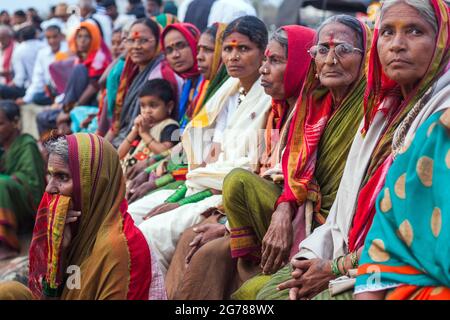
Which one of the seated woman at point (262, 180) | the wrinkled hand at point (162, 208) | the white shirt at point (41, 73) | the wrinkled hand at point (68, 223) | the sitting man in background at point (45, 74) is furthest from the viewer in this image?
the white shirt at point (41, 73)

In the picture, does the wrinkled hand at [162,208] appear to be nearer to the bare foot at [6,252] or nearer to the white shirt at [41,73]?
the bare foot at [6,252]

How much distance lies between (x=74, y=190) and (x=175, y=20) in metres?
4.48

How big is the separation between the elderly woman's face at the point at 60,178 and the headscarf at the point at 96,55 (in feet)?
19.1

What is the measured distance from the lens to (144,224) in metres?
5.18

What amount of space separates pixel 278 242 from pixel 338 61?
95 centimetres

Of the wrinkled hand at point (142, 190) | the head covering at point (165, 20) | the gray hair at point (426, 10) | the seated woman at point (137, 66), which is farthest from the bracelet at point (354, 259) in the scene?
the head covering at point (165, 20)

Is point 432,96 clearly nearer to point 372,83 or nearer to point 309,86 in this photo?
point 372,83

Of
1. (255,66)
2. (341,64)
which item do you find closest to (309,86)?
(341,64)

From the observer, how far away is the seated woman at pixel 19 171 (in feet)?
24.5

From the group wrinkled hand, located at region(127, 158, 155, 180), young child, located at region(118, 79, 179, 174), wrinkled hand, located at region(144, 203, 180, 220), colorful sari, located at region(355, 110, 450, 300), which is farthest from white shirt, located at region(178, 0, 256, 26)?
colorful sari, located at region(355, 110, 450, 300)

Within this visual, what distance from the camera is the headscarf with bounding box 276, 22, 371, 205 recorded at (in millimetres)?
4168

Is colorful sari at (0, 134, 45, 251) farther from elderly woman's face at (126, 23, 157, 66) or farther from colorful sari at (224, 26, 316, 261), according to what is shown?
colorful sari at (224, 26, 316, 261)

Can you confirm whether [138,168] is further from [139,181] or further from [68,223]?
[68,223]

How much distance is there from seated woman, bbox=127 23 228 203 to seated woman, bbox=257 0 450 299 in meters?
2.32
